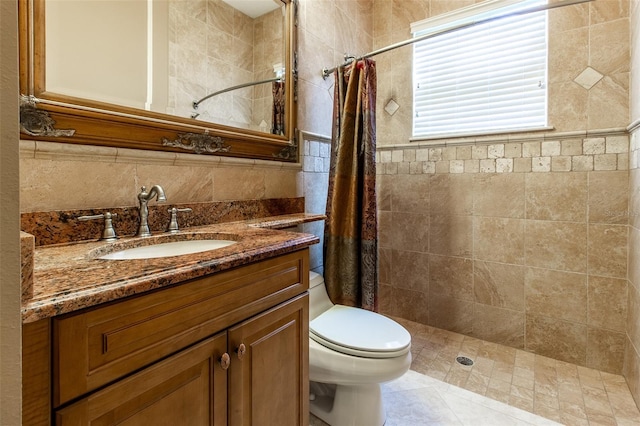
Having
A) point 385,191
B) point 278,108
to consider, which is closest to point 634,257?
point 385,191

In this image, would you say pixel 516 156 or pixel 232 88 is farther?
pixel 516 156

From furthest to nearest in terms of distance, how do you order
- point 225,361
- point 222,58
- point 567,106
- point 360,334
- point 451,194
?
point 451,194 < point 567,106 < point 222,58 < point 360,334 < point 225,361

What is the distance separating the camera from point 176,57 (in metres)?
1.35

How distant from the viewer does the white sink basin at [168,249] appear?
3.38 feet

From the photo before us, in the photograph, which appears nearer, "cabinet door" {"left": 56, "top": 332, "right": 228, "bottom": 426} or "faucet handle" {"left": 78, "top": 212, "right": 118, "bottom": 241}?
"cabinet door" {"left": 56, "top": 332, "right": 228, "bottom": 426}

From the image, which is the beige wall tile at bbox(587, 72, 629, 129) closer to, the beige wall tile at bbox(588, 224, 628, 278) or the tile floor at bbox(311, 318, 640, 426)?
the beige wall tile at bbox(588, 224, 628, 278)

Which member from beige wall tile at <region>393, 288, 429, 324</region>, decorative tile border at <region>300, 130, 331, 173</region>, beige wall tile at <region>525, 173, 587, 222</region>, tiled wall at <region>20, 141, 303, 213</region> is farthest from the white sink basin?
beige wall tile at <region>525, 173, 587, 222</region>

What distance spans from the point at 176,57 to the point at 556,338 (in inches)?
102

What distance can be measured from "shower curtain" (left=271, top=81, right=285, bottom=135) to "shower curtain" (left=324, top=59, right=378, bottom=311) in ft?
1.13

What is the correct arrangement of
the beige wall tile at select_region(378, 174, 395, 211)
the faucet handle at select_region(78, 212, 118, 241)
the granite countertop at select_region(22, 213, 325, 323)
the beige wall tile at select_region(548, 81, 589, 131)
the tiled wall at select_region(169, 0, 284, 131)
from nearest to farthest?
1. the granite countertop at select_region(22, 213, 325, 323)
2. the faucet handle at select_region(78, 212, 118, 241)
3. the tiled wall at select_region(169, 0, 284, 131)
4. the beige wall tile at select_region(548, 81, 589, 131)
5. the beige wall tile at select_region(378, 174, 395, 211)

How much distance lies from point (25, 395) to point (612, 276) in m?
2.51

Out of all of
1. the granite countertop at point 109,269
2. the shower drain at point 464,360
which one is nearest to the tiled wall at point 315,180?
the granite countertop at point 109,269

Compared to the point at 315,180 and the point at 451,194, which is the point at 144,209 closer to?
the point at 315,180

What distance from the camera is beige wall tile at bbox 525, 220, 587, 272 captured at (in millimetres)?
1921
